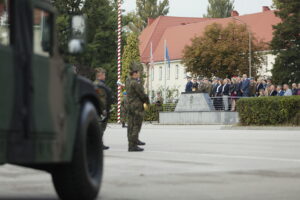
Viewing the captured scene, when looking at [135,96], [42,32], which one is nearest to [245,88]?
[135,96]

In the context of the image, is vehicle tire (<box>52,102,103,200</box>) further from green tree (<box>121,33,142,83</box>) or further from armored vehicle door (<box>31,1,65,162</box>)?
green tree (<box>121,33,142,83</box>)

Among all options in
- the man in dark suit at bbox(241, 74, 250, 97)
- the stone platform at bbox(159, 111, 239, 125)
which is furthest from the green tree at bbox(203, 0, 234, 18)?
the man in dark suit at bbox(241, 74, 250, 97)

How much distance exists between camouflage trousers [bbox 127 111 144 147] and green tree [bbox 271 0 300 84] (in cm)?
5429

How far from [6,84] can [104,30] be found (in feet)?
232

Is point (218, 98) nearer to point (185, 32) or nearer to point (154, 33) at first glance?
point (185, 32)

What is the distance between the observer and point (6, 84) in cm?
721

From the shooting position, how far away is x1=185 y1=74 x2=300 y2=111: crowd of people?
42.7 meters

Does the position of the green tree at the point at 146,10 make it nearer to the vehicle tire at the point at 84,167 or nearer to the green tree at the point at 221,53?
the green tree at the point at 221,53

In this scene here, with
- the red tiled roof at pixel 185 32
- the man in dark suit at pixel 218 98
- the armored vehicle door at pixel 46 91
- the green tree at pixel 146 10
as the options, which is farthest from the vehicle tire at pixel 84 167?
the green tree at pixel 146 10

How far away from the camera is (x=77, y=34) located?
8.34 metres

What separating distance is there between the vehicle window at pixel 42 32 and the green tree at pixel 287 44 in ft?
214

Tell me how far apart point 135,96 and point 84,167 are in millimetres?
10986

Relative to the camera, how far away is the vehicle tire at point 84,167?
827 cm

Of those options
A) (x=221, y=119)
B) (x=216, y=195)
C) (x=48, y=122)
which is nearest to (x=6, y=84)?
(x=48, y=122)
